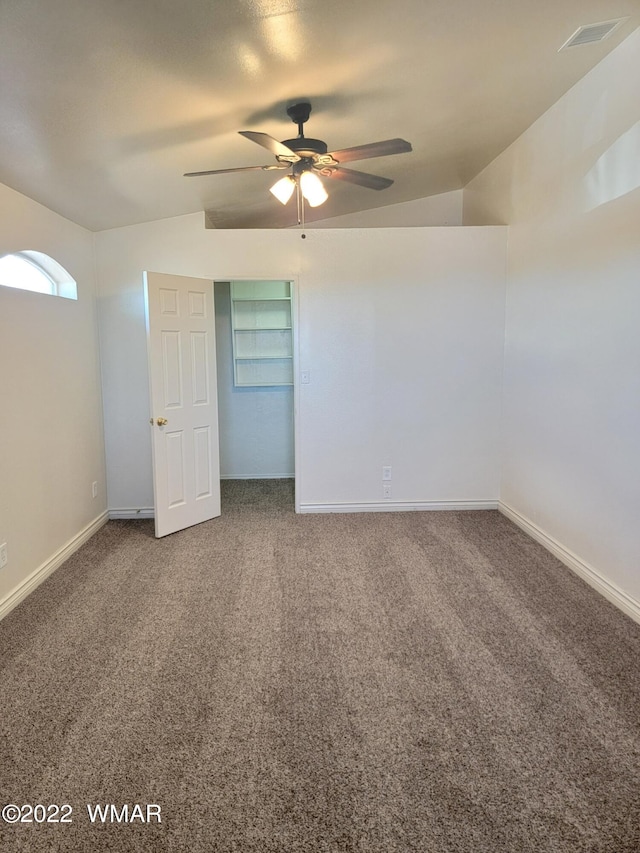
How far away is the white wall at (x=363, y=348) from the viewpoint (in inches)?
158

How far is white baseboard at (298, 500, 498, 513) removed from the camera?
4.27m

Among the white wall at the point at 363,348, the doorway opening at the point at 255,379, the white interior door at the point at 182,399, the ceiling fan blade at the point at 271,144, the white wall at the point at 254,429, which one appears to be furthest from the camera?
the white wall at the point at 254,429

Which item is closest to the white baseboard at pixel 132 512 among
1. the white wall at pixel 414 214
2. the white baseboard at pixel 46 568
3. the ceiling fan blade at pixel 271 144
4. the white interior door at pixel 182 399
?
the white baseboard at pixel 46 568

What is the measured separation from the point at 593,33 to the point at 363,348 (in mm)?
2406

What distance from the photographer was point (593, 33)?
2.35 m

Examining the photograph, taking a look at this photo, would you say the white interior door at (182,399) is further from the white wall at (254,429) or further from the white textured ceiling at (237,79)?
the white wall at (254,429)

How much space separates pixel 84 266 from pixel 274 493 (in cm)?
275

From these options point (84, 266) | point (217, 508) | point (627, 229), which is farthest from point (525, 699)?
point (84, 266)

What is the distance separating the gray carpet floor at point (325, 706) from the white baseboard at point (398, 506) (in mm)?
956

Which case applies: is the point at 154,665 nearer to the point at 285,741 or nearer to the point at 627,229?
the point at 285,741

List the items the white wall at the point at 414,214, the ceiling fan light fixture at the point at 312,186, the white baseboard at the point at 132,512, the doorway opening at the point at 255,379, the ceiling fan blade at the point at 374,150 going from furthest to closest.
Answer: the doorway opening at the point at 255,379 → the white wall at the point at 414,214 → the white baseboard at the point at 132,512 → the ceiling fan light fixture at the point at 312,186 → the ceiling fan blade at the point at 374,150

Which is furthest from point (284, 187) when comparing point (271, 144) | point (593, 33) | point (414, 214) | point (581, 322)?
point (414, 214)

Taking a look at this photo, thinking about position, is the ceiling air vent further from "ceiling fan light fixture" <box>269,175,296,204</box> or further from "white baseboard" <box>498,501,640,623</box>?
"white baseboard" <box>498,501,640,623</box>

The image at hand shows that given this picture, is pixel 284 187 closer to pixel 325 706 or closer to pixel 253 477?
pixel 325 706
